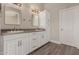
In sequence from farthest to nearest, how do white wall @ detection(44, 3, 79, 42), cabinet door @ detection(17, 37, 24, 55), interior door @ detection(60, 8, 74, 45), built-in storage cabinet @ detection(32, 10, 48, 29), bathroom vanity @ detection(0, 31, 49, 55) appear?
built-in storage cabinet @ detection(32, 10, 48, 29) → interior door @ detection(60, 8, 74, 45) → white wall @ detection(44, 3, 79, 42) → cabinet door @ detection(17, 37, 24, 55) → bathroom vanity @ detection(0, 31, 49, 55)

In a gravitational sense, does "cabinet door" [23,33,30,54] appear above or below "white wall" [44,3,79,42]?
below

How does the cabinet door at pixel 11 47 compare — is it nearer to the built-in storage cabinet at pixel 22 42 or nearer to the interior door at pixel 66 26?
the built-in storage cabinet at pixel 22 42

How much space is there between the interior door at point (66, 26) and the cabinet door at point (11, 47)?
1.45 meters

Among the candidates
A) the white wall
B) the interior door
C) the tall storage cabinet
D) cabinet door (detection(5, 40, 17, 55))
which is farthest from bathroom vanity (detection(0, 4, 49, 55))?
the tall storage cabinet

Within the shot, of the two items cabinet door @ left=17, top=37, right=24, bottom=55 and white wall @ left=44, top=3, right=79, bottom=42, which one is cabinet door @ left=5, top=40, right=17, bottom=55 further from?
white wall @ left=44, top=3, right=79, bottom=42

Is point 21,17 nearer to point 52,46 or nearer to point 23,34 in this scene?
point 23,34

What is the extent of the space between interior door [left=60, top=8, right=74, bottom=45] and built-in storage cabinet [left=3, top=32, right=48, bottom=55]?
0.60m

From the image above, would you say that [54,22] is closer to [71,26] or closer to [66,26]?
[66,26]

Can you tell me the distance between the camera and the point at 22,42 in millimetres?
2359

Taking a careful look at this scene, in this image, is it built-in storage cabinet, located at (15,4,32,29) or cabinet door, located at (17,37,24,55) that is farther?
built-in storage cabinet, located at (15,4,32,29)

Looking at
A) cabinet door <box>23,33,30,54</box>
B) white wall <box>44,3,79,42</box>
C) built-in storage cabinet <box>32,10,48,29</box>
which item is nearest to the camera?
cabinet door <box>23,33,30,54</box>

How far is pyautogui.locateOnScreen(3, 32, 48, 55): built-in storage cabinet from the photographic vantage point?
187 cm

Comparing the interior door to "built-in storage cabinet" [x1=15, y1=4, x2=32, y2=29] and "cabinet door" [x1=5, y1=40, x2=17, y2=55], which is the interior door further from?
"cabinet door" [x1=5, y1=40, x2=17, y2=55]

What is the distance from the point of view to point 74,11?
3.34 meters
